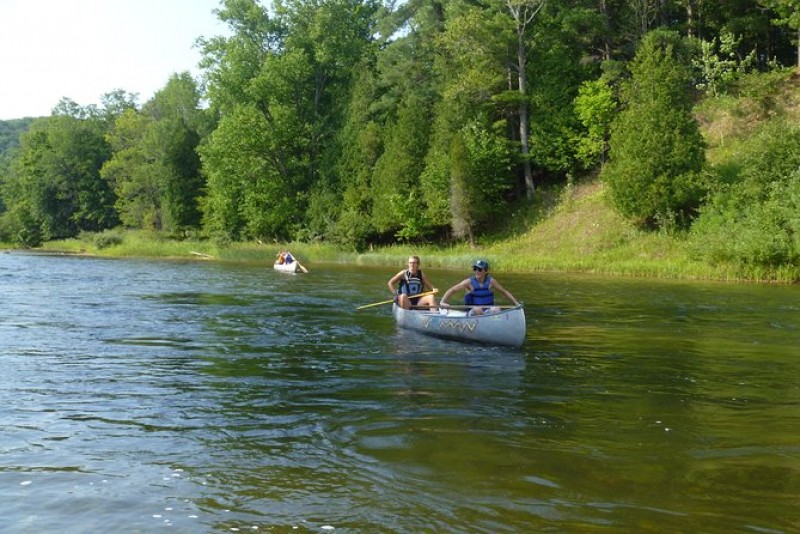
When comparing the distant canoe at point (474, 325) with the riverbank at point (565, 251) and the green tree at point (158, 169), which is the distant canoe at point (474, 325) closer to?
the riverbank at point (565, 251)

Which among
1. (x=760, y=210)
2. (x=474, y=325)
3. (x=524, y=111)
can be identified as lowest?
(x=474, y=325)

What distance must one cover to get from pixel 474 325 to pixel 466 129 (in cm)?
3107

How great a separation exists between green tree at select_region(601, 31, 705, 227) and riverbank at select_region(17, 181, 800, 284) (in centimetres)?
149

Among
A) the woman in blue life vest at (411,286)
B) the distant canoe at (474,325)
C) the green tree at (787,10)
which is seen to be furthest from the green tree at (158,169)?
the distant canoe at (474,325)

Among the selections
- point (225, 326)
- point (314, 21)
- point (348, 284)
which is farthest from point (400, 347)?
point (314, 21)

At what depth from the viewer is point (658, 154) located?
3309 cm

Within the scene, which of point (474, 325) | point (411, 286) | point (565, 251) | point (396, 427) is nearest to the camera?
point (396, 427)

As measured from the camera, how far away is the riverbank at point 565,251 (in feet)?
94.4

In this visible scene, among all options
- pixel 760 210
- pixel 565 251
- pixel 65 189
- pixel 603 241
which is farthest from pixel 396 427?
pixel 65 189

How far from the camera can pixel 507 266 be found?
33938 mm

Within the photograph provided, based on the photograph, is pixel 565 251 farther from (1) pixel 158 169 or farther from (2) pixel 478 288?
(1) pixel 158 169

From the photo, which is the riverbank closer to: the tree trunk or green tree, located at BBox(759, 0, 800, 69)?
the tree trunk

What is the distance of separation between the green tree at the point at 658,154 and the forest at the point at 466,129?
0.10 meters

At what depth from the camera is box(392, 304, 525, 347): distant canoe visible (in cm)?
1329
